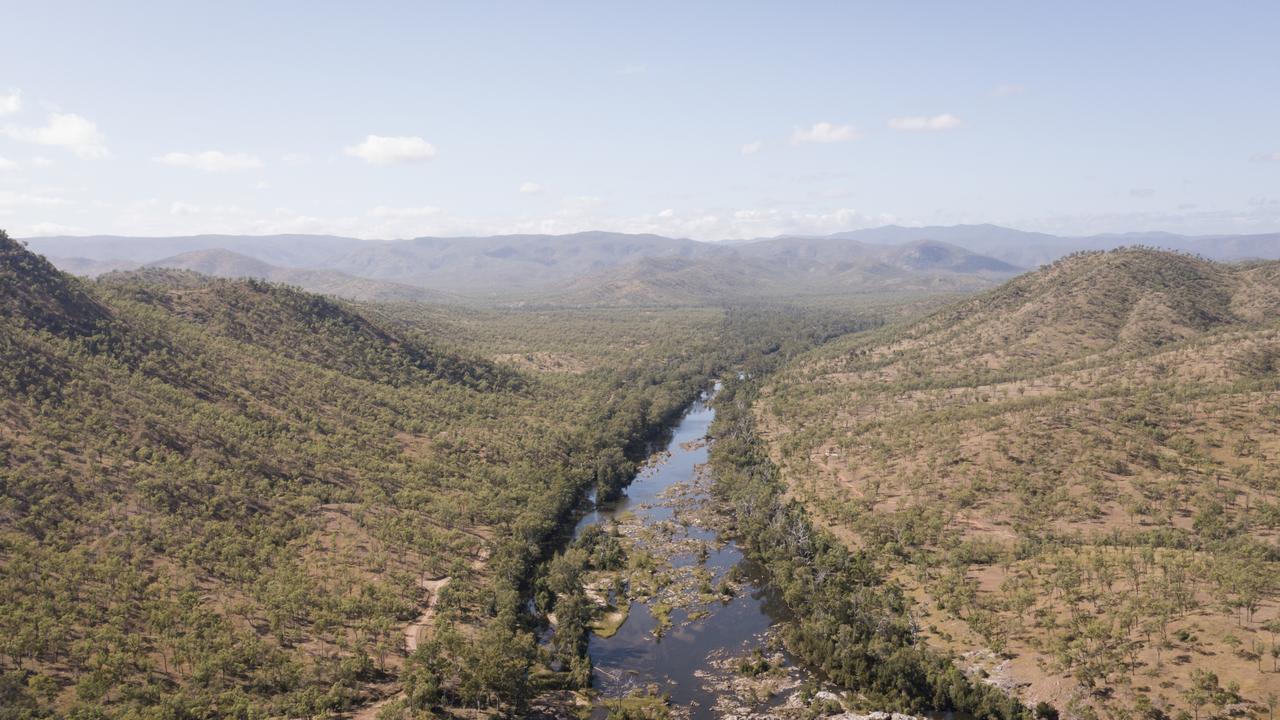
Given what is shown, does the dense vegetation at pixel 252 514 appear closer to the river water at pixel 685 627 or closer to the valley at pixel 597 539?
the valley at pixel 597 539

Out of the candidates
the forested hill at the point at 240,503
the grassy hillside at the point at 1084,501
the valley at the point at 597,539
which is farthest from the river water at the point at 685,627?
the grassy hillside at the point at 1084,501

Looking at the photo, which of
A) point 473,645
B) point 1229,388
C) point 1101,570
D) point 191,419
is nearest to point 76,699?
point 473,645

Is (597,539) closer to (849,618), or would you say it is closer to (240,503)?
(849,618)

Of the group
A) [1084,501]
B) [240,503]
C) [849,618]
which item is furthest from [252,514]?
[1084,501]

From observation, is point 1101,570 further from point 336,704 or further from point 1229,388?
point 336,704

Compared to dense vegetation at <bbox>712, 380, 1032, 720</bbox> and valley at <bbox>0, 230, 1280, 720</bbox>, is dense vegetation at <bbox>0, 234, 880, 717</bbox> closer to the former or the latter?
valley at <bbox>0, 230, 1280, 720</bbox>

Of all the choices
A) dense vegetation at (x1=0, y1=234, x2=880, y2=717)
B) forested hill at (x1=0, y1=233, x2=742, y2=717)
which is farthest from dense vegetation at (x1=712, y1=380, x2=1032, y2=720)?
forested hill at (x1=0, y1=233, x2=742, y2=717)
